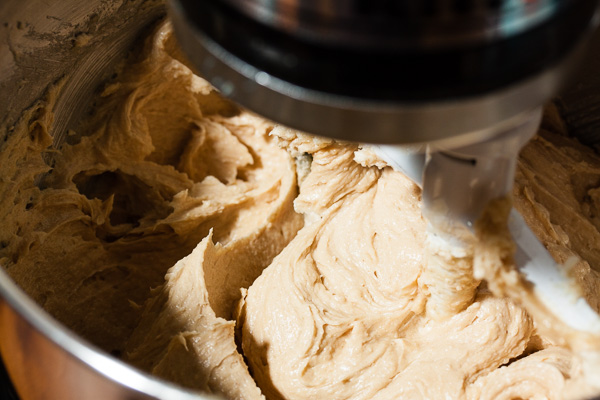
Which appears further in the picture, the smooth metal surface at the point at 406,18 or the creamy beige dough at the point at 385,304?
the creamy beige dough at the point at 385,304

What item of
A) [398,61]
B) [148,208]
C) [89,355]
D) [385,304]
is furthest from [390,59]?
[148,208]

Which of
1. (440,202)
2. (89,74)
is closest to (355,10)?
(440,202)

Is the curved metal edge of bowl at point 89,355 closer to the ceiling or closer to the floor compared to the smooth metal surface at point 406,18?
closer to the floor

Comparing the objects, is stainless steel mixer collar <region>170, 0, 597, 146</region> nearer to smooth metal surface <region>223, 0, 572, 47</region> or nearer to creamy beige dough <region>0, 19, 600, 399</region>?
smooth metal surface <region>223, 0, 572, 47</region>

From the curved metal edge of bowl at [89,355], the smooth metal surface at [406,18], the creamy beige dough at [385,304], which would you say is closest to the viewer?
the smooth metal surface at [406,18]

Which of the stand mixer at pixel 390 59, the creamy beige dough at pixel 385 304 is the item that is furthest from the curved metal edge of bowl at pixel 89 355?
the creamy beige dough at pixel 385 304

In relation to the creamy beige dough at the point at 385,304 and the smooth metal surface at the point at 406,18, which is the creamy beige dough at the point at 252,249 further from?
the smooth metal surface at the point at 406,18

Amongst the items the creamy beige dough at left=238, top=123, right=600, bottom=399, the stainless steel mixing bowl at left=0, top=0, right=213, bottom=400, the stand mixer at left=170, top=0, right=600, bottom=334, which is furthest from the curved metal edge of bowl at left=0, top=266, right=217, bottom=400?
the creamy beige dough at left=238, top=123, right=600, bottom=399
